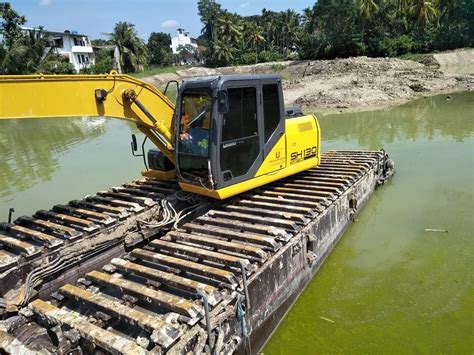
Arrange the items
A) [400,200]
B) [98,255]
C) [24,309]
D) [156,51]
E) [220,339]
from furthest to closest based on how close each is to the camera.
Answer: [156,51], [400,200], [98,255], [24,309], [220,339]

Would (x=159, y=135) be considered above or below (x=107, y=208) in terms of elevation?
above

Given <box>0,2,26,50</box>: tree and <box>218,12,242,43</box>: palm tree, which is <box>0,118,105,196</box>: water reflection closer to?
<box>0,2,26,50</box>: tree

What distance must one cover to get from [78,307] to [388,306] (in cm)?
366

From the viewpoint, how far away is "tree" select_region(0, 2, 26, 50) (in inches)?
1326

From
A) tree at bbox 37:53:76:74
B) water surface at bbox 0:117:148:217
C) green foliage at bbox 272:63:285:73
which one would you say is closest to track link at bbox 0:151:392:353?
water surface at bbox 0:117:148:217

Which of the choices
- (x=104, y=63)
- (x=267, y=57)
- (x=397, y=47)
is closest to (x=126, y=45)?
(x=104, y=63)

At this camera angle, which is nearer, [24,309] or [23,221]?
[24,309]

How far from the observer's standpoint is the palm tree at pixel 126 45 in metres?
52.0

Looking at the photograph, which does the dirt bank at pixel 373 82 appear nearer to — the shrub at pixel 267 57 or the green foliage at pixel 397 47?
the green foliage at pixel 397 47

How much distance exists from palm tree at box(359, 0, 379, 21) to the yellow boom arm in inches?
1701

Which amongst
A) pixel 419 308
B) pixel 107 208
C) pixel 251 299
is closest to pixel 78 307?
pixel 251 299

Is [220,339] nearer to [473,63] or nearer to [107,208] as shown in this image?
[107,208]

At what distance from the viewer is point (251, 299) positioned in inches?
163

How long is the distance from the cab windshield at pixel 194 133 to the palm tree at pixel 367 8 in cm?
4341
